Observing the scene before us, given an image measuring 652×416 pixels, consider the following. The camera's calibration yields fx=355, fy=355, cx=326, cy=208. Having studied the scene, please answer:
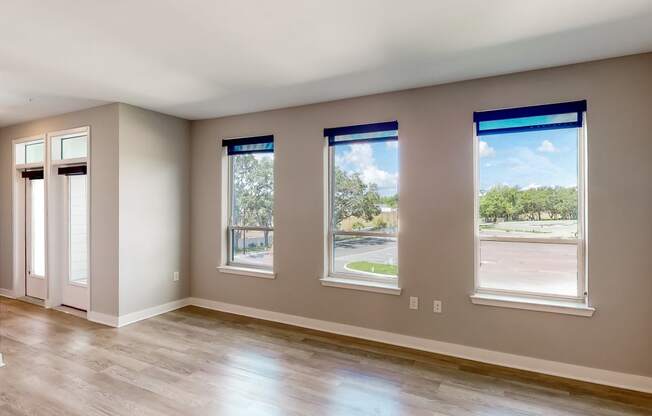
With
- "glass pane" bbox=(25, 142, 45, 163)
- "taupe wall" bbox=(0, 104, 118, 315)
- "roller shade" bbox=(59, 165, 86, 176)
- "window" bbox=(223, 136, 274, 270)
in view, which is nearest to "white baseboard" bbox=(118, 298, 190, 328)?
"taupe wall" bbox=(0, 104, 118, 315)

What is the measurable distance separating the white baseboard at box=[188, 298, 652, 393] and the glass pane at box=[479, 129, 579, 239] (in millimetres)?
1048

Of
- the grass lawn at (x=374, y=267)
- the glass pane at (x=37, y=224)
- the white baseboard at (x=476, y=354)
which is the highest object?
the glass pane at (x=37, y=224)

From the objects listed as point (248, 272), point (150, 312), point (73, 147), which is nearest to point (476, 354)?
point (248, 272)

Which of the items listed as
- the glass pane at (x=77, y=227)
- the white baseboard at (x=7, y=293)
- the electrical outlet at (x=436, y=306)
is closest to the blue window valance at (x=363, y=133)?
the electrical outlet at (x=436, y=306)

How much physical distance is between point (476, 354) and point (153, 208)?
390 centimetres

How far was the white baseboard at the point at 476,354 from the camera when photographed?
8.84ft

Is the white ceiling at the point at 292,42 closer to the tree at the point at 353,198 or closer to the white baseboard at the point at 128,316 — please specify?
the tree at the point at 353,198

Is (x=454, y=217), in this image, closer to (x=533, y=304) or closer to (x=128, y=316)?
(x=533, y=304)

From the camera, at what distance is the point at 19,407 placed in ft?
7.81

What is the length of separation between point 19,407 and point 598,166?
4.52 metres

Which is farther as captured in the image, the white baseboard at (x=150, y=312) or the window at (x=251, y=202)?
the window at (x=251, y=202)

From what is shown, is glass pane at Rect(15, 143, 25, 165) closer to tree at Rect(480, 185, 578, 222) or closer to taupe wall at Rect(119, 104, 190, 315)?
taupe wall at Rect(119, 104, 190, 315)

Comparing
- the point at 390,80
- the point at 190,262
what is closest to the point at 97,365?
the point at 190,262

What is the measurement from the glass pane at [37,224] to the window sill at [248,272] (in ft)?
8.90
